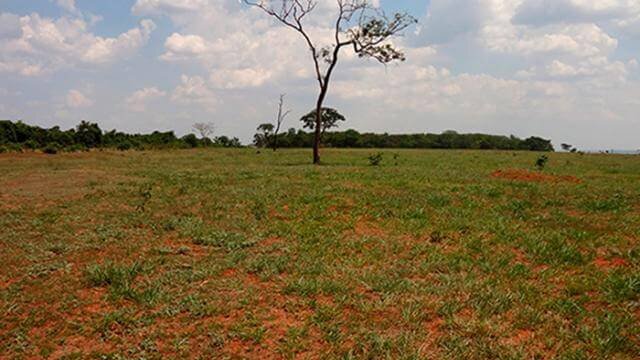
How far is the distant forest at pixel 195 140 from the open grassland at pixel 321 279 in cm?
4009

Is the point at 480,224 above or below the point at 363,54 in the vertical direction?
below

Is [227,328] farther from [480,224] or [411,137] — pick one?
[411,137]

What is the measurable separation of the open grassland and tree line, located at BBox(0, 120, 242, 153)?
3933 cm

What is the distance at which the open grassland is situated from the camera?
5.32 m

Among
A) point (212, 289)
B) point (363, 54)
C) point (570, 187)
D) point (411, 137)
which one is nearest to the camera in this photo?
point (212, 289)

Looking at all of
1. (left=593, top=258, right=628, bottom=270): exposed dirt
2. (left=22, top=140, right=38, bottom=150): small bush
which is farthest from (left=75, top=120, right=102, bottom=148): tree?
(left=593, top=258, right=628, bottom=270): exposed dirt

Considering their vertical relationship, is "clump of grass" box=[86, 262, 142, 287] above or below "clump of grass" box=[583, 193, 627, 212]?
below

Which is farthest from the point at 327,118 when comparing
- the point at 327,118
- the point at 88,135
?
the point at 88,135

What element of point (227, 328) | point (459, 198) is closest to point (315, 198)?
point (459, 198)

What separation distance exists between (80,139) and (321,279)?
58436 millimetres

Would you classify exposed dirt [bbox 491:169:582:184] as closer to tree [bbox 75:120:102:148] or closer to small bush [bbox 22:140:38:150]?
small bush [bbox 22:140:38:150]

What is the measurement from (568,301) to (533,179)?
53.0ft

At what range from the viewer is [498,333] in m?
5.48

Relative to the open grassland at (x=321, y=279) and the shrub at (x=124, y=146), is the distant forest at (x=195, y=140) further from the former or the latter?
the open grassland at (x=321, y=279)
